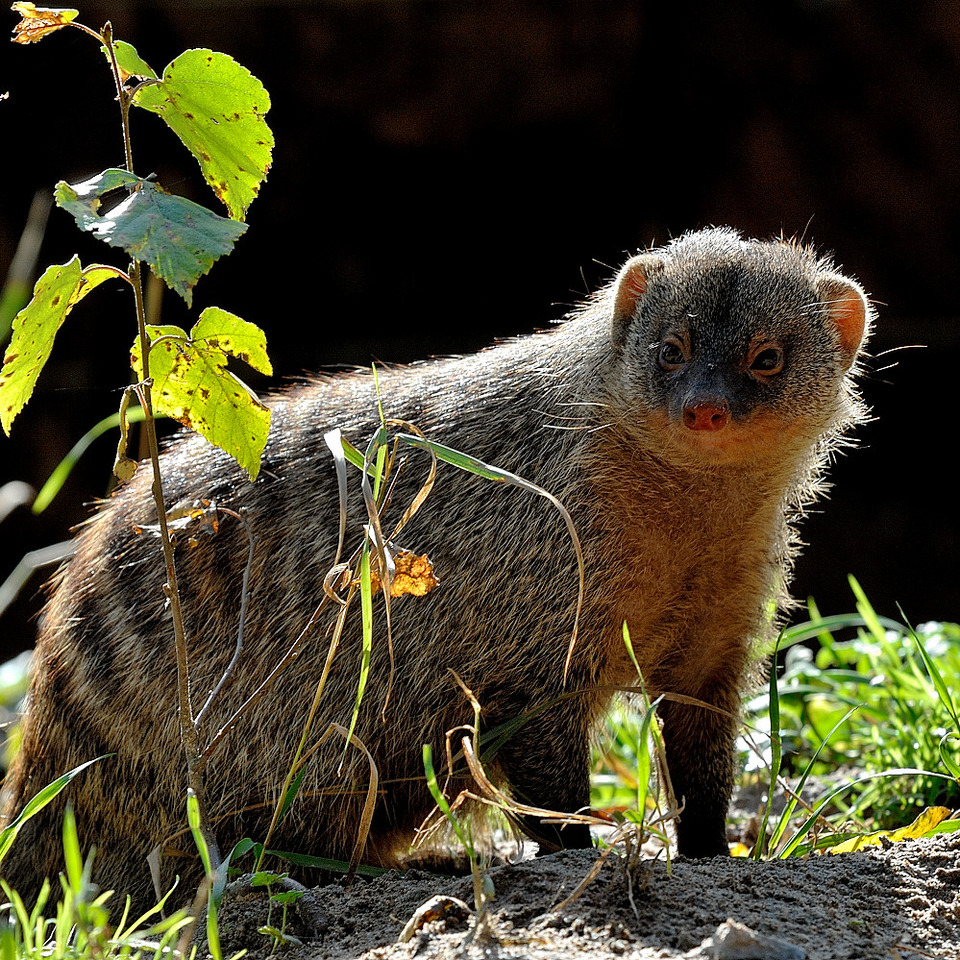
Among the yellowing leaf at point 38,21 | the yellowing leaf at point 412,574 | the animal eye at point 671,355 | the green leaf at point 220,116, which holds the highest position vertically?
the yellowing leaf at point 38,21

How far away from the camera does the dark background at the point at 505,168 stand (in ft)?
20.8

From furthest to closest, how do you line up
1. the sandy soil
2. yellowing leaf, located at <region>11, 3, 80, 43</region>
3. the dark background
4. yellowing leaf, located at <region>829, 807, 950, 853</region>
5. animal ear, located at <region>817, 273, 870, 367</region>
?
the dark background < animal ear, located at <region>817, 273, 870, 367</region> < yellowing leaf, located at <region>829, 807, 950, 853</region> < yellowing leaf, located at <region>11, 3, 80, 43</region> < the sandy soil

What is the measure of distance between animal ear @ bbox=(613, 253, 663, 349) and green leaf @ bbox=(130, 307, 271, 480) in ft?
3.26

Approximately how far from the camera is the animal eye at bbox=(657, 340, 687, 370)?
266cm

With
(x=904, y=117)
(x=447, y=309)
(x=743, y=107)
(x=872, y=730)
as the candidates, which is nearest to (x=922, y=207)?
(x=904, y=117)

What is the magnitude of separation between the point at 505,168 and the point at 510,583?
4597 mm

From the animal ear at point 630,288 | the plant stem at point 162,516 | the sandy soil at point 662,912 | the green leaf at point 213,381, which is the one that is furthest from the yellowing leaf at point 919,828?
the green leaf at point 213,381

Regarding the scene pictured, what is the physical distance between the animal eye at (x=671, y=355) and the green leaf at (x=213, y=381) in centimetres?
95

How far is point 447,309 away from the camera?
24.0ft

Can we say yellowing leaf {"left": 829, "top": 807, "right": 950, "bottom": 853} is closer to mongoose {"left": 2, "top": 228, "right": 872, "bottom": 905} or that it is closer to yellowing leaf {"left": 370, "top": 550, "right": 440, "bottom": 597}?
mongoose {"left": 2, "top": 228, "right": 872, "bottom": 905}

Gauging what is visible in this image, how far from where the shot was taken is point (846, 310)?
2816 millimetres

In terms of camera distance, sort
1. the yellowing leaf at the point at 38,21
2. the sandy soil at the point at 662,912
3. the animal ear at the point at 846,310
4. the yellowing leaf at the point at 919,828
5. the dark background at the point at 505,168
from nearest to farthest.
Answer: the sandy soil at the point at 662,912, the yellowing leaf at the point at 38,21, the yellowing leaf at the point at 919,828, the animal ear at the point at 846,310, the dark background at the point at 505,168

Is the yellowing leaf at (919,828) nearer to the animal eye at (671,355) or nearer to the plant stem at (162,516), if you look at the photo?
the animal eye at (671,355)

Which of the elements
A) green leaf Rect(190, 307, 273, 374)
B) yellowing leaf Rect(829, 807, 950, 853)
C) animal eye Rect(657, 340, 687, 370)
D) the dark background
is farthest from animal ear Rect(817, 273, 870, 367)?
the dark background
